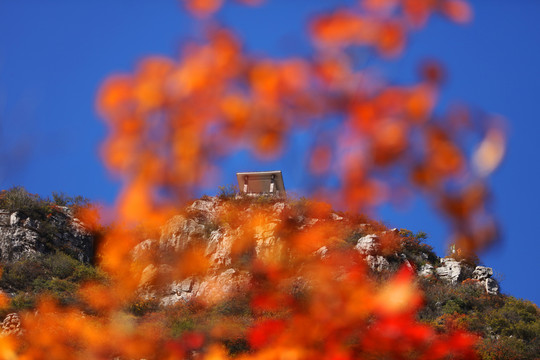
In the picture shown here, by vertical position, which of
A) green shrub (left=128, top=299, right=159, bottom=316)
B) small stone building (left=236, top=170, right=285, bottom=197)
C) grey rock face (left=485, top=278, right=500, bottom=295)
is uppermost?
small stone building (left=236, top=170, right=285, bottom=197)

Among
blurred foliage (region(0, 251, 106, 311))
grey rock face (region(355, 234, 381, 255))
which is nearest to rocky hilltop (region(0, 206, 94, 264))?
blurred foliage (region(0, 251, 106, 311))

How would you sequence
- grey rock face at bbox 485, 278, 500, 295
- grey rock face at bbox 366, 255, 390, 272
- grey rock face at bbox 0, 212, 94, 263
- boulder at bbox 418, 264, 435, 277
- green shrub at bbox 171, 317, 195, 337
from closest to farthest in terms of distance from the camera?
green shrub at bbox 171, 317, 195, 337 → grey rock face at bbox 366, 255, 390, 272 → grey rock face at bbox 485, 278, 500, 295 → grey rock face at bbox 0, 212, 94, 263 → boulder at bbox 418, 264, 435, 277

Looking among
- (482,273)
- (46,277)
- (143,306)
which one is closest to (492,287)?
(482,273)

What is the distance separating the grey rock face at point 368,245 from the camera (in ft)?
80.7

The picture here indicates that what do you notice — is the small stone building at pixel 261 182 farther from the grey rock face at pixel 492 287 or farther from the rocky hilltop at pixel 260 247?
the grey rock face at pixel 492 287

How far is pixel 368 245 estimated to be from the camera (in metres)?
24.8

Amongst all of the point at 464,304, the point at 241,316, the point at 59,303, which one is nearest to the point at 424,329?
the point at 464,304

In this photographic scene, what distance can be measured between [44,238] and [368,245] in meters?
13.0

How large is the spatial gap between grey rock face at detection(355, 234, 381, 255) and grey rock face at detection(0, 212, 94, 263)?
1124 cm

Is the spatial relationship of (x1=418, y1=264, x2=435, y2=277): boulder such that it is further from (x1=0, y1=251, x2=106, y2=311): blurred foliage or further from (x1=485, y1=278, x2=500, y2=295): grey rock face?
(x1=0, y1=251, x2=106, y2=311): blurred foliage

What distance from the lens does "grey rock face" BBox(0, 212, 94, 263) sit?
24.9m

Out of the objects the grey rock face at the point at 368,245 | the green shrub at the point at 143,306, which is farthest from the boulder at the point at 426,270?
the green shrub at the point at 143,306

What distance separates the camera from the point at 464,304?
2281 cm

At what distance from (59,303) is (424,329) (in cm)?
1158
